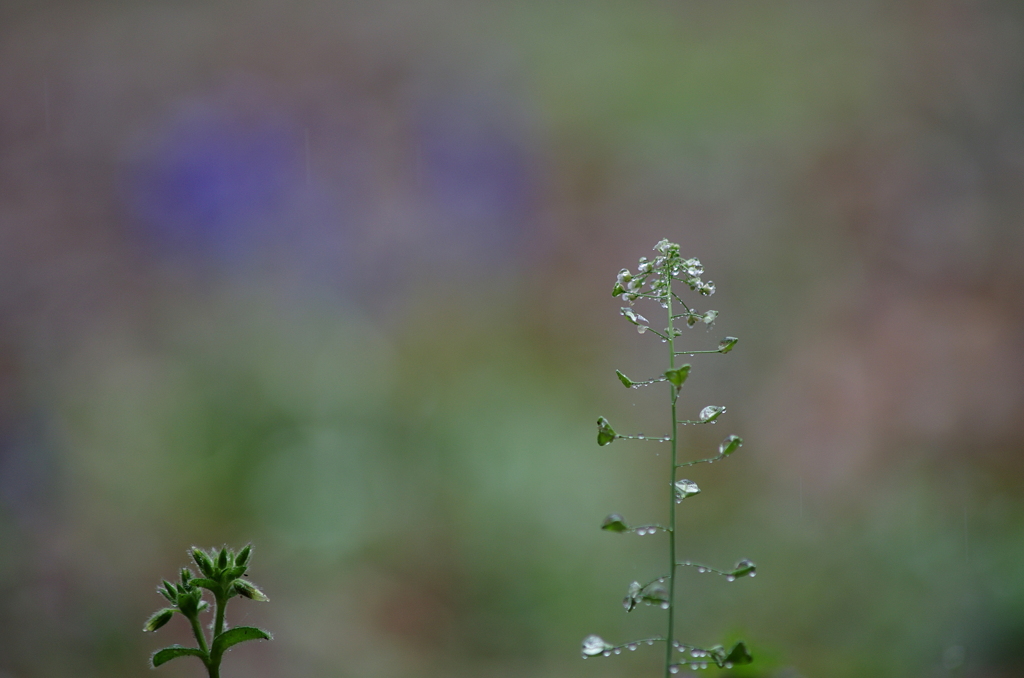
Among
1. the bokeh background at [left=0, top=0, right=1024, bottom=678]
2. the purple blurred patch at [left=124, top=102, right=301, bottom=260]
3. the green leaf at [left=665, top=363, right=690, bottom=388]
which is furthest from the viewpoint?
the purple blurred patch at [left=124, top=102, right=301, bottom=260]

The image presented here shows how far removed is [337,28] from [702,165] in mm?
618

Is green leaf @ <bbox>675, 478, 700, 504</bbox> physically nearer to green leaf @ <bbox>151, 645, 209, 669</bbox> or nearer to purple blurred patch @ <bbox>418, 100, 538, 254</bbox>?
green leaf @ <bbox>151, 645, 209, 669</bbox>

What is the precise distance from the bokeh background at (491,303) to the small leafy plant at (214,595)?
81 centimetres

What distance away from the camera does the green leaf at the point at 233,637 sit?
11.9 inches

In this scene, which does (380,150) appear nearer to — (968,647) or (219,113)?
(219,113)

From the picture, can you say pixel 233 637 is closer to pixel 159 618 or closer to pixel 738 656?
pixel 159 618

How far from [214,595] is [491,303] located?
0.96 metres

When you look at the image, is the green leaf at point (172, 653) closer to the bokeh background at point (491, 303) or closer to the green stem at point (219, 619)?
the green stem at point (219, 619)

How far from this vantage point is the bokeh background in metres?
1.10

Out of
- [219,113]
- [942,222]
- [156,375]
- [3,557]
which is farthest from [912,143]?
[3,557]

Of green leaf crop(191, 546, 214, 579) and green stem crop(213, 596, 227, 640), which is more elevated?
green leaf crop(191, 546, 214, 579)

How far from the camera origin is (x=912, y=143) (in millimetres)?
1220

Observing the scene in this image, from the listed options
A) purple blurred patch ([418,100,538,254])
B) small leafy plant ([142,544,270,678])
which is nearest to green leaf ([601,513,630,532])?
small leafy plant ([142,544,270,678])

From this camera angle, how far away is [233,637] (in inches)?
12.1
